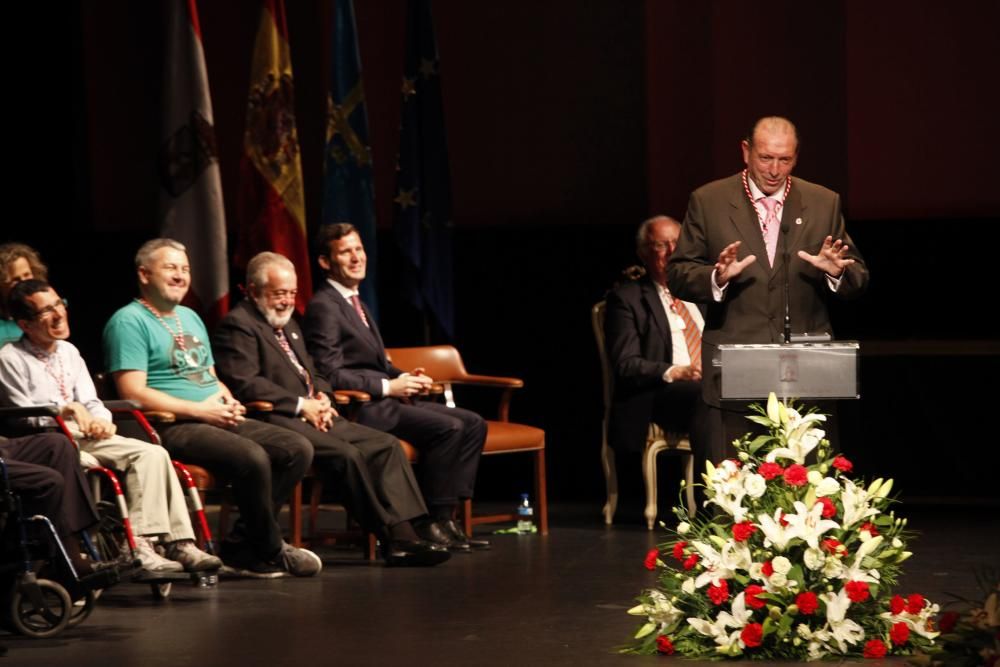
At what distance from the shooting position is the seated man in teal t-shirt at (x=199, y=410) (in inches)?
219

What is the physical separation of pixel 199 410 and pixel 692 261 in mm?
1763

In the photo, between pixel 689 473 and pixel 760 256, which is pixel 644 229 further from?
pixel 760 256

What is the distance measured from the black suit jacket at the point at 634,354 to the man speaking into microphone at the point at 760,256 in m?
2.09

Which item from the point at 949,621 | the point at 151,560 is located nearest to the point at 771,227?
the point at 949,621

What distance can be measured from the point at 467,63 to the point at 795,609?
15.5ft

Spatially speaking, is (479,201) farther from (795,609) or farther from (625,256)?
(795,609)

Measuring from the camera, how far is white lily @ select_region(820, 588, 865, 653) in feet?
13.3

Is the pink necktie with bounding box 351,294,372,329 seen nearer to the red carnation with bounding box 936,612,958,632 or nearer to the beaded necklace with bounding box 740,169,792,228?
the beaded necklace with bounding box 740,169,792,228

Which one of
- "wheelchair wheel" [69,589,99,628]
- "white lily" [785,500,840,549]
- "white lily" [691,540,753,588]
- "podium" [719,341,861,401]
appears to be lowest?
"wheelchair wheel" [69,589,99,628]

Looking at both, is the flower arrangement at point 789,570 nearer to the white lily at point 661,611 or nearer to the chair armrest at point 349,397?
the white lily at point 661,611

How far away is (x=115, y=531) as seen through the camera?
516 cm

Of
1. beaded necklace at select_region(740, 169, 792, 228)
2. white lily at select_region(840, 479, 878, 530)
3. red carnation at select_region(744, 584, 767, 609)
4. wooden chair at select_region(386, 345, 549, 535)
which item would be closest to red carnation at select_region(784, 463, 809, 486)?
white lily at select_region(840, 479, 878, 530)

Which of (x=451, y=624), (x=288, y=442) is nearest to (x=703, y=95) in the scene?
(x=288, y=442)

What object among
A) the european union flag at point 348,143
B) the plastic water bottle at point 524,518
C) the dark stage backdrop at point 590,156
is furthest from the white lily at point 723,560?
the european union flag at point 348,143
